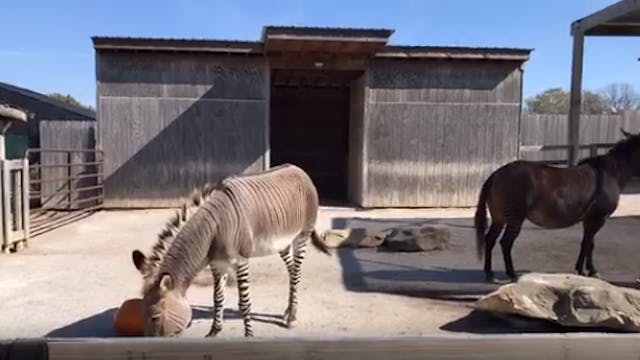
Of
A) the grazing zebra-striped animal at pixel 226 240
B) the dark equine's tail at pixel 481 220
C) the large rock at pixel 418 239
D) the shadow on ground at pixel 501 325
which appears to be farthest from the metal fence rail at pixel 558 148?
the grazing zebra-striped animal at pixel 226 240

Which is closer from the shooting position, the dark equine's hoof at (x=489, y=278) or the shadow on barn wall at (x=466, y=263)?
the shadow on barn wall at (x=466, y=263)

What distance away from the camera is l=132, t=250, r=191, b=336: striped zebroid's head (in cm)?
342

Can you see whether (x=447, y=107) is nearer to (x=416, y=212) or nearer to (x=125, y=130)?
(x=416, y=212)

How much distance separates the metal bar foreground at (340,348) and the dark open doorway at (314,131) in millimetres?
16367

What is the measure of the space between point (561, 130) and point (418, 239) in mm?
10073

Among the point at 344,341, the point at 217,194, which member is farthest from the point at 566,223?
the point at 344,341

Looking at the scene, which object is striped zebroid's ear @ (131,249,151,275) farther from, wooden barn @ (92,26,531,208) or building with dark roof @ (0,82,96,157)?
building with dark roof @ (0,82,96,157)

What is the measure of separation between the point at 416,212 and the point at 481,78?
12.0 feet

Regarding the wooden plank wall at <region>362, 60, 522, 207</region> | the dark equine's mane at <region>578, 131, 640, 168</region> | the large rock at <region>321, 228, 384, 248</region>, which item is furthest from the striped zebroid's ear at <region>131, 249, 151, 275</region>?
the wooden plank wall at <region>362, 60, 522, 207</region>

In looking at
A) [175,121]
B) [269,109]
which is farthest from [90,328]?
[269,109]

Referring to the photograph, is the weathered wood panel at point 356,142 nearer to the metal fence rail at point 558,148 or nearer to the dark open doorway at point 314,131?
the dark open doorway at point 314,131

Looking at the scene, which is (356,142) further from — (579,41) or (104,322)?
(104,322)

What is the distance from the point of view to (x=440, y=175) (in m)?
13.8

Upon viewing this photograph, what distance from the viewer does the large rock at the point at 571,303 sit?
4348 millimetres
